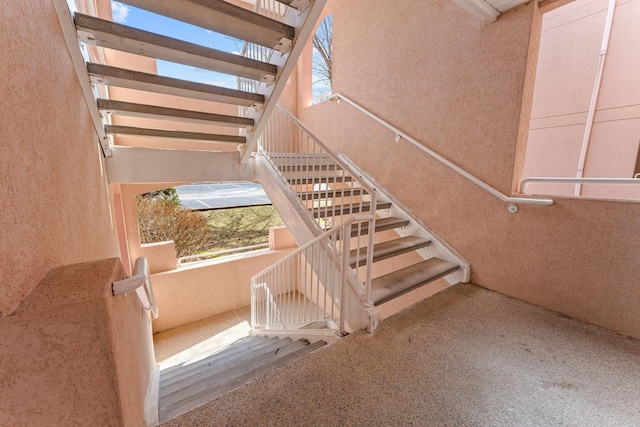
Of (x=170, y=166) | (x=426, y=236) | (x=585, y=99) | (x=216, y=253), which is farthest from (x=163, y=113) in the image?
(x=216, y=253)

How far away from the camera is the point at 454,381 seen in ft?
4.51

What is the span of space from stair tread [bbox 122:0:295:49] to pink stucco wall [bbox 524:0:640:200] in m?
2.58

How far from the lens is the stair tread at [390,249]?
7.40 ft

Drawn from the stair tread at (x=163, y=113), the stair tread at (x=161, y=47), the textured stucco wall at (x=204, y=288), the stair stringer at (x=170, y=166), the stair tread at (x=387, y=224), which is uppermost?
the stair tread at (x=161, y=47)

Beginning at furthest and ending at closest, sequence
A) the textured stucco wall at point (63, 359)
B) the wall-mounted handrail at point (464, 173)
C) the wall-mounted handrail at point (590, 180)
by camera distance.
Answer: the wall-mounted handrail at point (464, 173) < the wall-mounted handrail at point (590, 180) < the textured stucco wall at point (63, 359)

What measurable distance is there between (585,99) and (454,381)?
270 cm

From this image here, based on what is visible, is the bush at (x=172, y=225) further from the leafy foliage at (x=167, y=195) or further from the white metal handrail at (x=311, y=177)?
the white metal handrail at (x=311, y=177)

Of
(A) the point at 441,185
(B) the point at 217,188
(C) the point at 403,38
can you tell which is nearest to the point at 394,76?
(C) the point at 403,38

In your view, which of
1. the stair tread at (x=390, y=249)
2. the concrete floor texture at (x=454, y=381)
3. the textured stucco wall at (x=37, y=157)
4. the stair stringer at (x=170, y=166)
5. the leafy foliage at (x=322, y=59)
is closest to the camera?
the textured stucco wall at (x=37, y=157)

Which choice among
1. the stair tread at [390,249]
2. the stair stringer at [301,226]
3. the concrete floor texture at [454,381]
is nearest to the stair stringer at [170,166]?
the stair stringer at [301,226]

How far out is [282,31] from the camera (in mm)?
1687

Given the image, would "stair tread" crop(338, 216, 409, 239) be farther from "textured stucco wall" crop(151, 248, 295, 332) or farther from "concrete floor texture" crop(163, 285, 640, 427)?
"textured stucco wall" crop(151, 248, 295, 332)

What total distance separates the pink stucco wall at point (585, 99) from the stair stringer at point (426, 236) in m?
1.01

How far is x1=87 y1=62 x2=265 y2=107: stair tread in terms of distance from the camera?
1.63m
